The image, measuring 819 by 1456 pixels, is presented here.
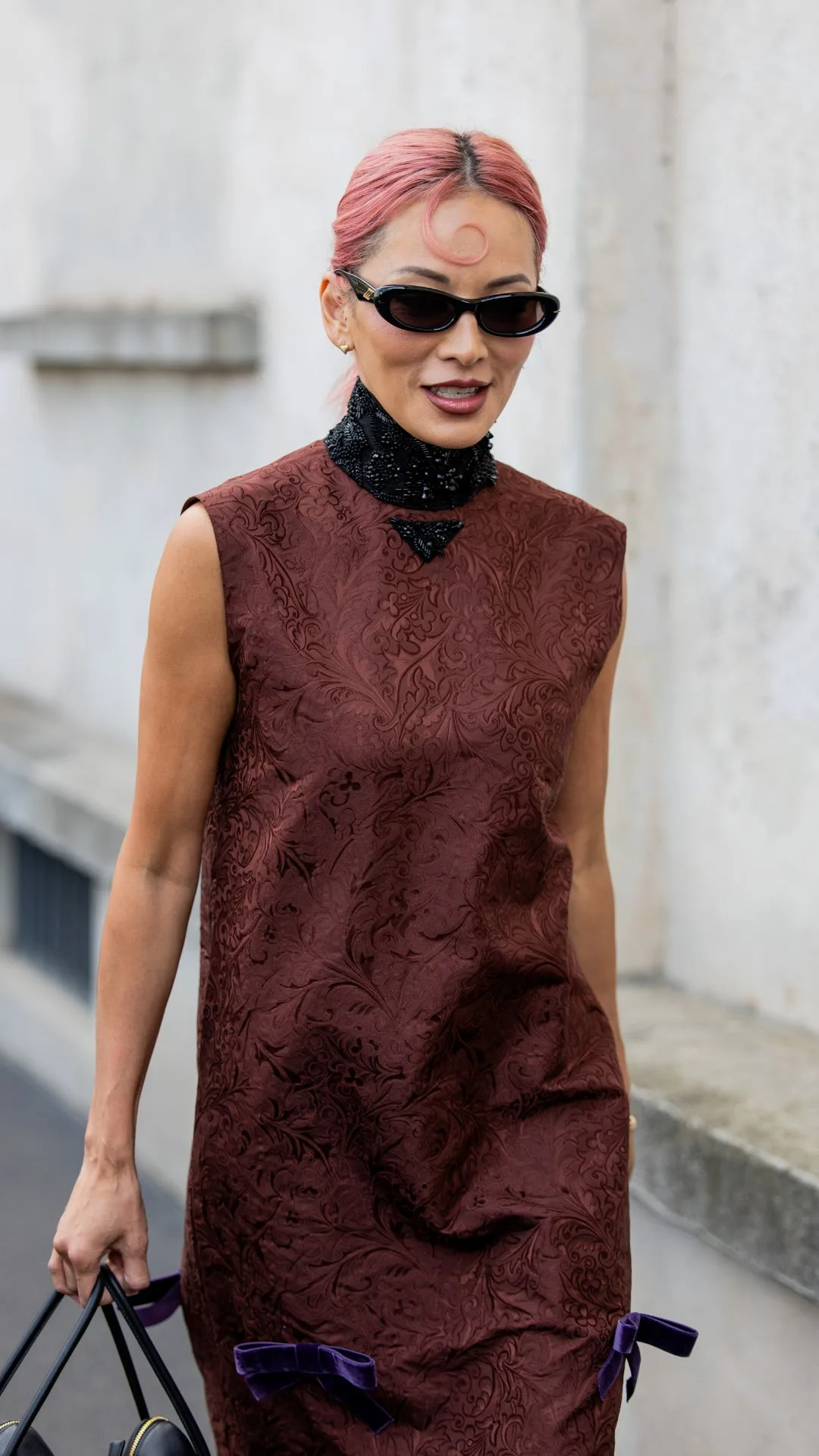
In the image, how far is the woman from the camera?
2.15 metres

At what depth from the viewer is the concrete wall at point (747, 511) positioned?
3350 millimetres

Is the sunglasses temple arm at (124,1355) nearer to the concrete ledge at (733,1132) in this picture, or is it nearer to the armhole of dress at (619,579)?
the armhole of dress at (619,579)

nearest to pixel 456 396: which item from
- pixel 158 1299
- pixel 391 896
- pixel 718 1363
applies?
pixel 391 896

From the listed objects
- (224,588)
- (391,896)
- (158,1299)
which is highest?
(224,588)

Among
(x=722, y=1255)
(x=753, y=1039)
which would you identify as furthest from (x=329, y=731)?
(x=753, y=1039)

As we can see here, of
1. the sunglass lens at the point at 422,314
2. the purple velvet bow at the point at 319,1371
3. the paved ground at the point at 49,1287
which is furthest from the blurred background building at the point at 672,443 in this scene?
the sunglass lens at the point at 422,314

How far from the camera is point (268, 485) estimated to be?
2.23m

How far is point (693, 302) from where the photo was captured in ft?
11.8

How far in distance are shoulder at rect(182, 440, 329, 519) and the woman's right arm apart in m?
0.02

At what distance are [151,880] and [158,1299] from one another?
21.4 inches

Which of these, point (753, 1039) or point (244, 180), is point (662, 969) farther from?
point (244, 180)

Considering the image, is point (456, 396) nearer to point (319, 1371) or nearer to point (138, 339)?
point (319, 1371)

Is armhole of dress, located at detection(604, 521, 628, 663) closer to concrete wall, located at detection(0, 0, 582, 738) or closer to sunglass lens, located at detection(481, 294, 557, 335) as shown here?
sunglass lens, located at detection(481, 294, 557, 335)

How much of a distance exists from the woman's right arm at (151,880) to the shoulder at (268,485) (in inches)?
0.8
